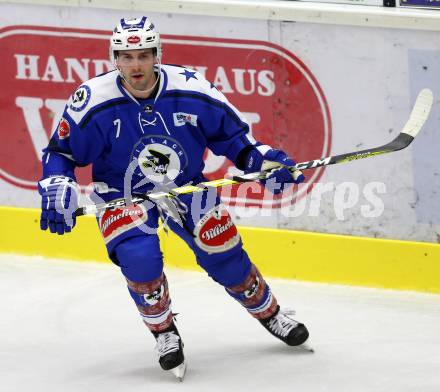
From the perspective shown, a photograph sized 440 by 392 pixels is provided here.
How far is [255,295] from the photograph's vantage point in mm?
4996

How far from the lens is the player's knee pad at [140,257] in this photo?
467cm

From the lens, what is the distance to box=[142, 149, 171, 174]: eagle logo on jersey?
15.7 feet

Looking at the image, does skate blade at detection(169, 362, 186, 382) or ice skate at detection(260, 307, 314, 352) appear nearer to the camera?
skate blade at detection(169, 362, 186, 382)

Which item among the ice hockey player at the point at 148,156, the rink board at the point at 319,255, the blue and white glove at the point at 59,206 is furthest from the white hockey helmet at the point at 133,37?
Result: the rink board at the point at 319,255

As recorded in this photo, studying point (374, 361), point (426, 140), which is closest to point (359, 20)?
point (426, 140)

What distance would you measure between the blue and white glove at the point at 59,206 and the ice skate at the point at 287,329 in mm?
881

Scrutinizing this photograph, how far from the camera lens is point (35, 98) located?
6246mm

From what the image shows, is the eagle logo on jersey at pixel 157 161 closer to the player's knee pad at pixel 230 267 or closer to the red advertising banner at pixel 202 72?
the player's knee pad at pixel 230 267

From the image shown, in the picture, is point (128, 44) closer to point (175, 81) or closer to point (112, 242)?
point (175, 81)

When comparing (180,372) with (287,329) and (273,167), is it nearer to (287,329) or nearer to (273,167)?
(287,329)

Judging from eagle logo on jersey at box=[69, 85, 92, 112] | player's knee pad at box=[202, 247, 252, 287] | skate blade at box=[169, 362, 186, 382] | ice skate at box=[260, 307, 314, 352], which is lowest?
skate blade at box=[169, 362, 186, 382]

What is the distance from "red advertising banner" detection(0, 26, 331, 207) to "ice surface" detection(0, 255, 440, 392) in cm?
46

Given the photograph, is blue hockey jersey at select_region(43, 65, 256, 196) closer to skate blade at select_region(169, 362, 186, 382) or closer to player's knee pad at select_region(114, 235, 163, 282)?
player's knee pad at select_region(114, 235, 163, 282)

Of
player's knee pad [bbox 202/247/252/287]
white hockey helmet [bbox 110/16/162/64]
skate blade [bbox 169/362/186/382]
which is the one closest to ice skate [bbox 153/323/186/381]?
skate blade [bbox 169/362/186/382]
